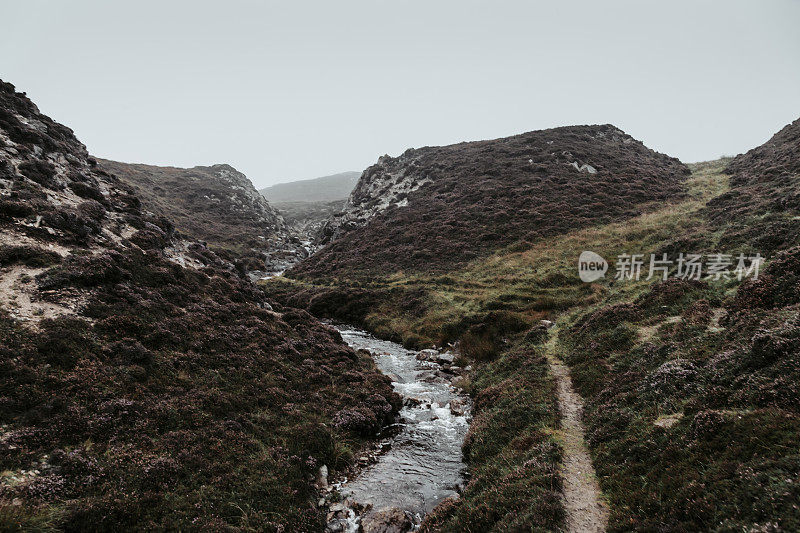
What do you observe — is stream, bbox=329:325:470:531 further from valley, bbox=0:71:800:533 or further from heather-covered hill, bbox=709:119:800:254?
heather-covered hill, bbox=709:119:800:254

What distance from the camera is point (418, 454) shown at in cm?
1549

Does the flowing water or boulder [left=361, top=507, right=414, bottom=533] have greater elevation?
boulder [left=361, top=507, right=414, bottom=533]

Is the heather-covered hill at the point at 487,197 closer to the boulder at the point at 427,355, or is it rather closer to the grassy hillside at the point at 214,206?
the boulder at the point at 427,355

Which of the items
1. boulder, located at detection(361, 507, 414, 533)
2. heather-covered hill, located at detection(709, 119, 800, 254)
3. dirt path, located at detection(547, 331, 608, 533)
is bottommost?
boulder, located at detection(361, 507, 414, 533)

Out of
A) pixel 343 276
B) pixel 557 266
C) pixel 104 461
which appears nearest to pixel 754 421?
pixel 104 461

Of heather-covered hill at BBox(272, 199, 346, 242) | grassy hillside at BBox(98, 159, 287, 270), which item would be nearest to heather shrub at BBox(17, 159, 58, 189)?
grassy hillside at BBox(98, 159, 287, 270)

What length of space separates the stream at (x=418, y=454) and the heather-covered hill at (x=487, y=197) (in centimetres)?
2343

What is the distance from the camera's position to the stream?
12.5 metres

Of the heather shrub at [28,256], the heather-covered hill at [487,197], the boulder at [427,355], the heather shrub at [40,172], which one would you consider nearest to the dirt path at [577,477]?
the boulder at [427,355]

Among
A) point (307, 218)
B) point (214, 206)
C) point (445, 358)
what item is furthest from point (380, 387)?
point (307, 218)

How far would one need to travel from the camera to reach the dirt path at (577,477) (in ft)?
30.4

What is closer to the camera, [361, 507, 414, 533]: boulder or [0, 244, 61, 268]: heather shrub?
[361, 507, 414, 533]: boulder

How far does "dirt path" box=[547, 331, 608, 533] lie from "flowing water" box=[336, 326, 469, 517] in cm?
436

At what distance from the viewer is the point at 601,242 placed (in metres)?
39.8
